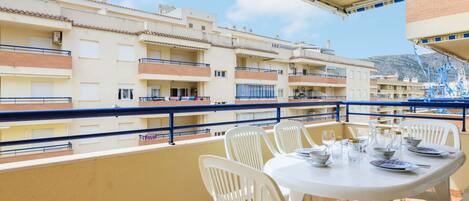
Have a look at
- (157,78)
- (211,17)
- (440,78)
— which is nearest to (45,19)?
(157,78)

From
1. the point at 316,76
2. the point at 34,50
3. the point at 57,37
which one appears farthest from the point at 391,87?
the point at 34,50

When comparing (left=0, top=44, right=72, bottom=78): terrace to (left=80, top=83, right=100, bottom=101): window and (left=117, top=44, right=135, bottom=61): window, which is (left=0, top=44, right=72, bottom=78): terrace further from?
(left=117, top=44, right=135, bottom=61): window

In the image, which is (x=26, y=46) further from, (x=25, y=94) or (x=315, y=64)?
(x=315, y=64)

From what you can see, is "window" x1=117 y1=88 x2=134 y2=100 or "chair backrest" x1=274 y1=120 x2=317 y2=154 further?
"window" x1=117 y1=88 x2=134 y2=100

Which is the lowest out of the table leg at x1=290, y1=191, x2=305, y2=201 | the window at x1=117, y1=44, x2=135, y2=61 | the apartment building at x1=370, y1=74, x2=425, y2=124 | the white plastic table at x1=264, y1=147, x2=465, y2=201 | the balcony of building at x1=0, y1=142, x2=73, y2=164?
the balcony of building at x1=0, y1=142, x2=73, y2=164

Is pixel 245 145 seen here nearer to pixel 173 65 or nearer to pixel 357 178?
pixel 357 178

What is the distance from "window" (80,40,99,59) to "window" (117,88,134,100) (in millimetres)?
1633

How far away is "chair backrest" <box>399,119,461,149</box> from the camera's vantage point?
7.51 feet

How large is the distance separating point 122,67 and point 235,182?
11.1m

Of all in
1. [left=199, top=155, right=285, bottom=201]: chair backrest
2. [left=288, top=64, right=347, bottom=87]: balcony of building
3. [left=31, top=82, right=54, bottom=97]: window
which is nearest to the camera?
[left=199, top=155, right=285, bottom=201]: chair backrest

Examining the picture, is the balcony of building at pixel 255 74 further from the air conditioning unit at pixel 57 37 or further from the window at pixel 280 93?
the air conditioning unit at pixel 57 37

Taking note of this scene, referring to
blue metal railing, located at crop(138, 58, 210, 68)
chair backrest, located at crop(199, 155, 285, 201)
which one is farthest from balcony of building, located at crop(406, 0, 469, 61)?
blue metal railing, located at crop(138, 58, 210, 68)

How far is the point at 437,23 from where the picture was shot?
4.48 metres

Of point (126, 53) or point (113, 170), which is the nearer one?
point (113, 170)
